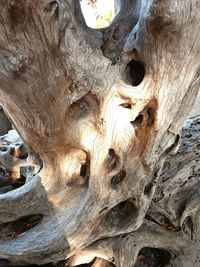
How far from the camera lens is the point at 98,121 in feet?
5.37

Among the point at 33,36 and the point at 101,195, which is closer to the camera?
the point at 33,36

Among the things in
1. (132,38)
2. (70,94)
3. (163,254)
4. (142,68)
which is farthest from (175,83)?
(163,254)

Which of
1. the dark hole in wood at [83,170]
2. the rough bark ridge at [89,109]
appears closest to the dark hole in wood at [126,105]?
the rough bark ridge at [89,109]

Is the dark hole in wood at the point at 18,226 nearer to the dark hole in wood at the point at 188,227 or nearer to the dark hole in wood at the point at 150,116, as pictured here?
the dark hole in wood at the point at 150,116

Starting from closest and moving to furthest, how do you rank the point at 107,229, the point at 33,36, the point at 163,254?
the point at 33,36 → the point at 107,229 → the point at 163,254

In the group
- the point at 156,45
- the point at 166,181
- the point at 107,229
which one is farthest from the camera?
the point at 166,181

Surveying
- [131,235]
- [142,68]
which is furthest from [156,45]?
[131,235]

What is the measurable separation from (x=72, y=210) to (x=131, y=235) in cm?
49

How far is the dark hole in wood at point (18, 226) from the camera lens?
190cm

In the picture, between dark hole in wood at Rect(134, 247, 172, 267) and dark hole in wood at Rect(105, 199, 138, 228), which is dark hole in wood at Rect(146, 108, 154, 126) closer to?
dark hole in wood at Rect(105, 199, 138, 228)

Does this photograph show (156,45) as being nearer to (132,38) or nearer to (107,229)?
(132,38)

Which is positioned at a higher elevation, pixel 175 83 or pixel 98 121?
pixel 175 83

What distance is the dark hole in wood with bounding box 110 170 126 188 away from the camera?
1.72 metres

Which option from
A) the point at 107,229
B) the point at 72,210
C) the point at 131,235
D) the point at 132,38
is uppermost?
the point at 132,38
